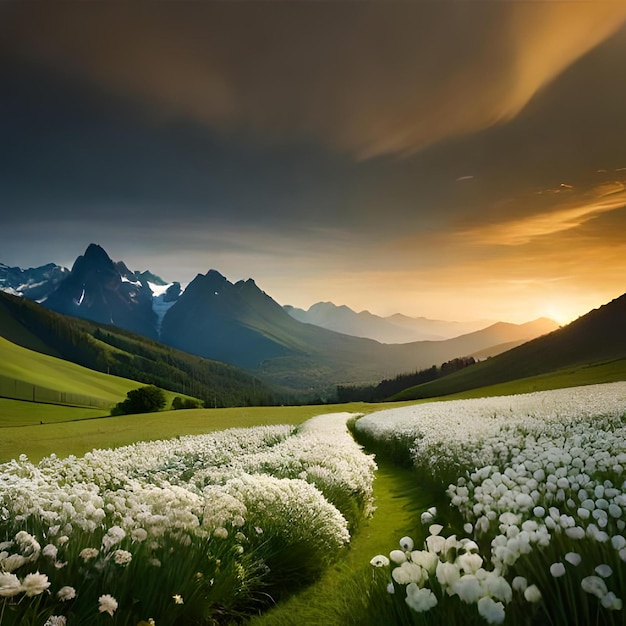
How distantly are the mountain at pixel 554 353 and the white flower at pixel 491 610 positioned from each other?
154m

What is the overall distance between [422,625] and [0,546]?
427cm

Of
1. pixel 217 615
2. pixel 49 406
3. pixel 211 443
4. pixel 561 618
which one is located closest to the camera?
pixel 561 618

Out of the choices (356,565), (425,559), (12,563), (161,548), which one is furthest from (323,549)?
(12,563)

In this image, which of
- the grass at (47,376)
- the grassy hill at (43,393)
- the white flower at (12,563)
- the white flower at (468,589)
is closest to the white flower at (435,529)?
the white flower at (468,589)

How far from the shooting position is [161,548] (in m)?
6.20

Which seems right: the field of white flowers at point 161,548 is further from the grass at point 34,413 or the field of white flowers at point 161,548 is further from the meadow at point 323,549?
the grass at point 34,413

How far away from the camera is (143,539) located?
5.86 metres

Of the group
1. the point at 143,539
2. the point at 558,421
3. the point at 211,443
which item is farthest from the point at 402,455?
the point at 143,539

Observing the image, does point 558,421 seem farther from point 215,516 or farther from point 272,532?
point 215,516

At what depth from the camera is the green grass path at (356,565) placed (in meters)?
6.82

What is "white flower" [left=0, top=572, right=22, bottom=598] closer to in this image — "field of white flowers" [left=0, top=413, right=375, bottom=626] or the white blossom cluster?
"field of white flowers" [left=0, top=413, right=375, bottom=626]

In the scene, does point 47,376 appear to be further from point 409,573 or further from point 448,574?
point 448,574

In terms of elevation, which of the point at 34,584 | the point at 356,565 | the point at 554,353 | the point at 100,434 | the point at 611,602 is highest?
the point at 554,353

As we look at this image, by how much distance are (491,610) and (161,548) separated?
13.6 ft
